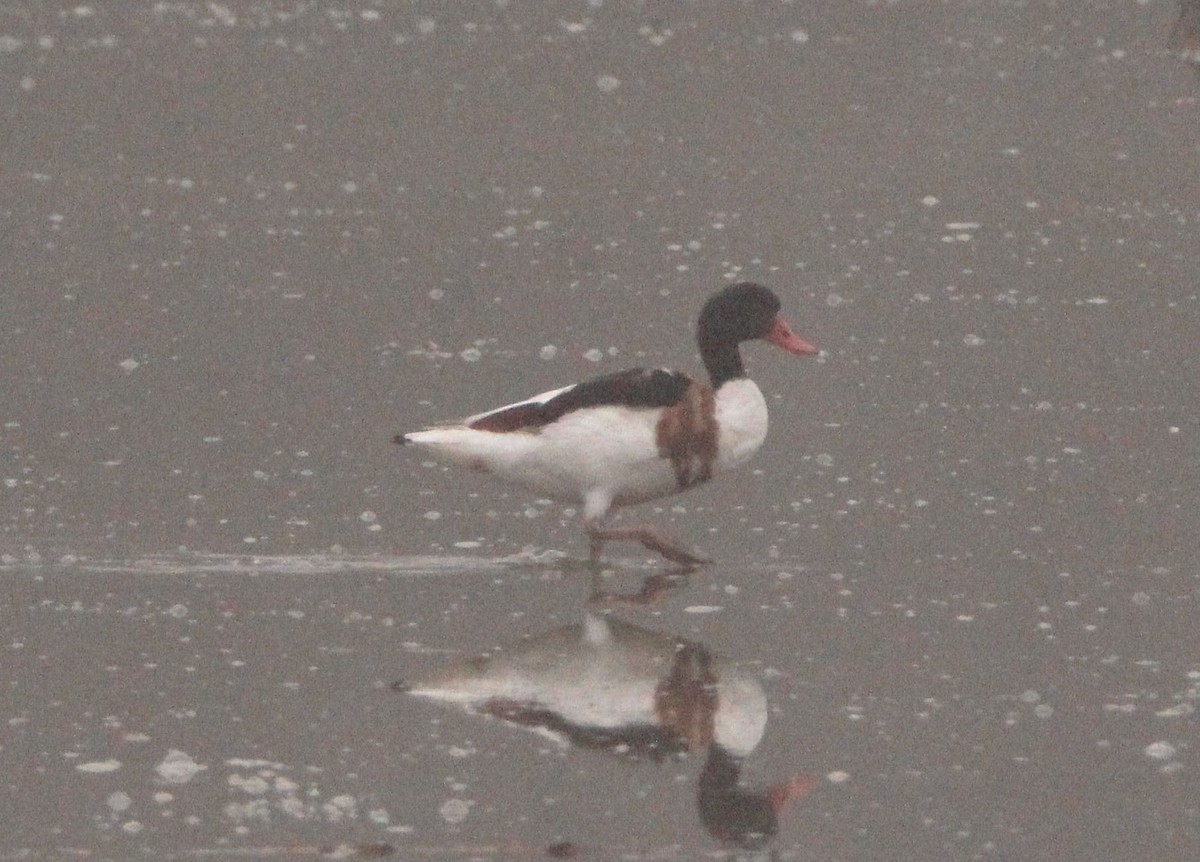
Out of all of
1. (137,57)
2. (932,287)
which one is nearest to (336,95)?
(137,57)

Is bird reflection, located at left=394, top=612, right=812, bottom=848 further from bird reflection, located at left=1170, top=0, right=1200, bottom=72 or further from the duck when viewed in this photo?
bird reflection, located at left=1170, top=0, right=1200, bottom=72

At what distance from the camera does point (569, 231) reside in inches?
482

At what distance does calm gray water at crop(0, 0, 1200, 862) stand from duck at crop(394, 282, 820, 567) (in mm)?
205

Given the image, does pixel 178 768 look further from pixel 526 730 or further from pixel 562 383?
pixel 562 383

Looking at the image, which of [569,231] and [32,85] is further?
[32,85]

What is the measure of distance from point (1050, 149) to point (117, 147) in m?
4.78

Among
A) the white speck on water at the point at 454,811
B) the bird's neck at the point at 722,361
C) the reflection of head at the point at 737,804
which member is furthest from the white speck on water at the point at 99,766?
the bird's neck at the point at 722,361

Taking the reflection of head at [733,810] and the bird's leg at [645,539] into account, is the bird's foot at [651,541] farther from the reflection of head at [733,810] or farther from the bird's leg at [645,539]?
the reflection of head at [733,810]

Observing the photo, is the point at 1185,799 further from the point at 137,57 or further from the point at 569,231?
the point at 137,57

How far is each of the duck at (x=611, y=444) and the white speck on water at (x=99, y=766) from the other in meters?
1.98

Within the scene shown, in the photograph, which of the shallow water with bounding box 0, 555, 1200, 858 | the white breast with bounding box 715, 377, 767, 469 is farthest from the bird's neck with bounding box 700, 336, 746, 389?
the shallow water with bounding box 0, 555, 1200, 858

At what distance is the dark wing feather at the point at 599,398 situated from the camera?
25.1ft

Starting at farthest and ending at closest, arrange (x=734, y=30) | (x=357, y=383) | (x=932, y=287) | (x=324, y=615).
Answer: (x=734, y=30) → (x=932, y=287) → (x=357, y=383) → (x=324, y=615)

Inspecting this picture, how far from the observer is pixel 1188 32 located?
56.9ft
